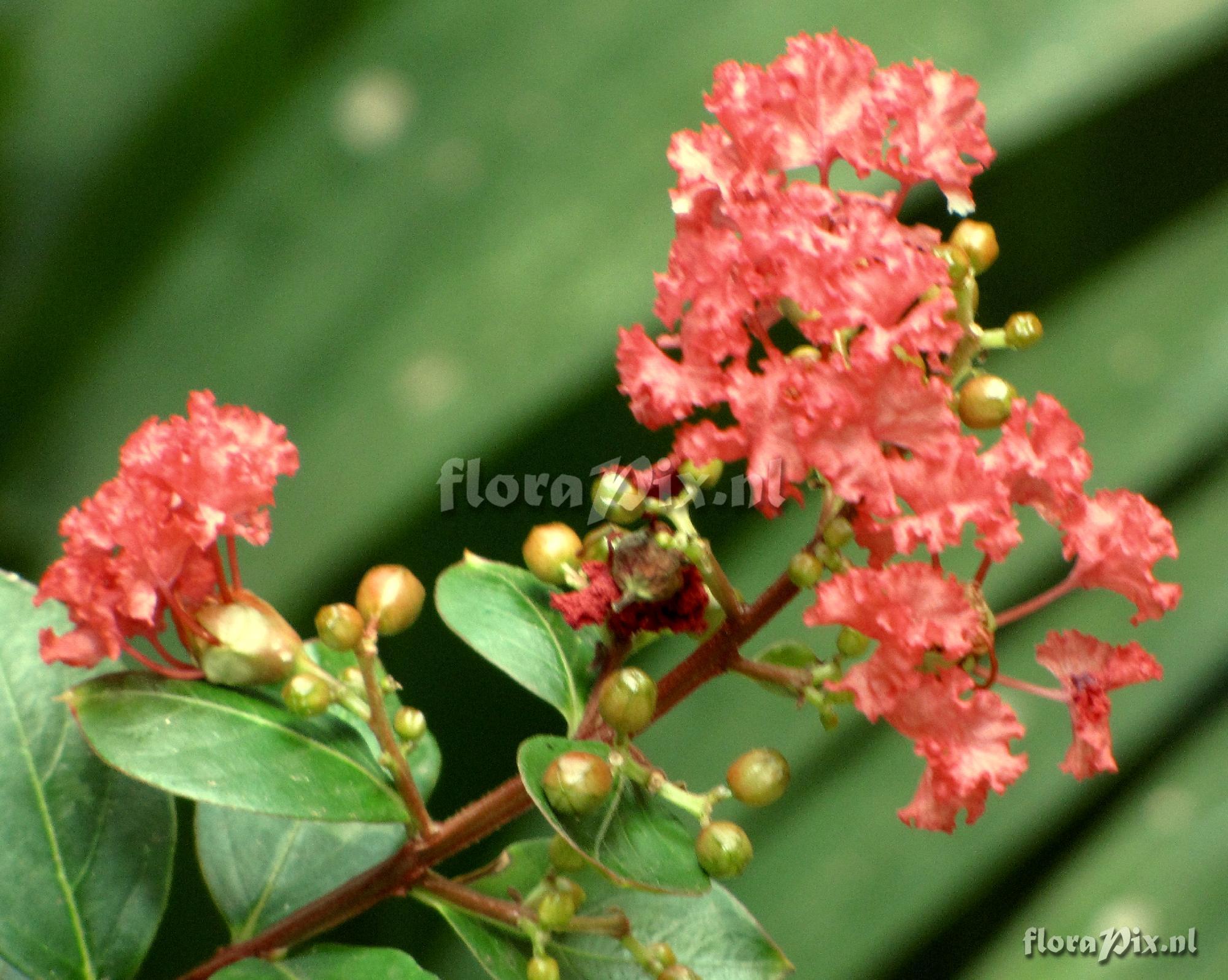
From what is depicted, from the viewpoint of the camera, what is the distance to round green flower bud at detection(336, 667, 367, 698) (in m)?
0.63

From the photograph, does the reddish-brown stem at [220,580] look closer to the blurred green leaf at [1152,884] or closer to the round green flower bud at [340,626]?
the round green flower bud at [340,626]

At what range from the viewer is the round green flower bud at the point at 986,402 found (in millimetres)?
527

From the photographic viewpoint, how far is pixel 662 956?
0.61 metres

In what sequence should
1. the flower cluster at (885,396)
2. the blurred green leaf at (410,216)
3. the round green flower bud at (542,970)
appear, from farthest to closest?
the blurred green leaf at (410,216) → the round green flower bud at (542,970) → the flower cluster at (885,396)

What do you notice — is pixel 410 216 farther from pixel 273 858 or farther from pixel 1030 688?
pixel 1030 688

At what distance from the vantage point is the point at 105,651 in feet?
1.85

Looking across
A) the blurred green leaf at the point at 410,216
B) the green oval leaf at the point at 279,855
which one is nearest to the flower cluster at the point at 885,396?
the green oval leaf at the point at 279,855

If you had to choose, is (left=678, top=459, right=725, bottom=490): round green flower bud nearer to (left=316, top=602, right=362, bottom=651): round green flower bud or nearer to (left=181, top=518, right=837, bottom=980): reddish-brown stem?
(left=181, top=518, right=837, bottom=980): reddish-brown stem

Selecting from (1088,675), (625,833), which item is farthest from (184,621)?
(1088,675)

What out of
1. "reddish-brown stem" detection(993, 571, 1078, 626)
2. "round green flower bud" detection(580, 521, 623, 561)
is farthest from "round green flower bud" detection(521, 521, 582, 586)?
"reddish-brown stem" detection(993, 571, 1078, 626)

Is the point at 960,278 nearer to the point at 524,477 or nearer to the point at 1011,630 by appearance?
→ the point at 524,477

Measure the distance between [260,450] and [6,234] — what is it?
2.34ft

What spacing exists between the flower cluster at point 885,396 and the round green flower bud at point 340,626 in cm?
18

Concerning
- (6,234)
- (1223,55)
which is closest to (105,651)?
(6,234)
